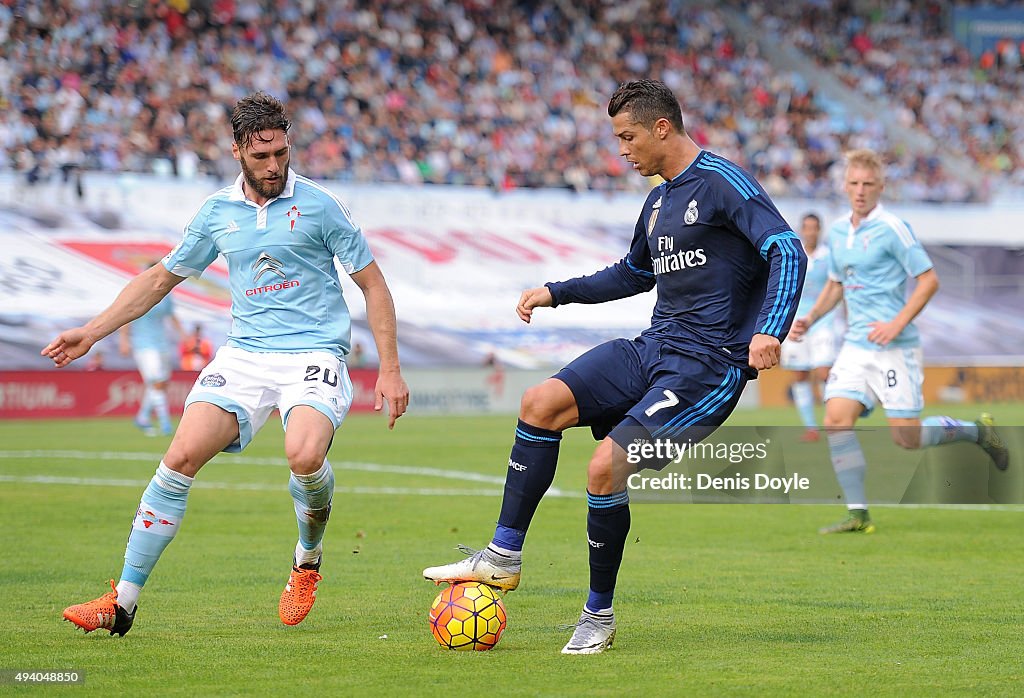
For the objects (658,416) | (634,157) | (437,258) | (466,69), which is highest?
(466,69)

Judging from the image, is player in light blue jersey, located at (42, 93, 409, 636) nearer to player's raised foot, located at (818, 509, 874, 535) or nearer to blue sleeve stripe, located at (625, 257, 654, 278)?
blue sleeve stripe, located at (625, 257, 654, 278)

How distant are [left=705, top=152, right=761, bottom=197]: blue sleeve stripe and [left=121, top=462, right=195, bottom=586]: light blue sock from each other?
2782mm

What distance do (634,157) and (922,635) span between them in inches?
98.9

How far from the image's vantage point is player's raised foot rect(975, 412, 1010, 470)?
10.8m

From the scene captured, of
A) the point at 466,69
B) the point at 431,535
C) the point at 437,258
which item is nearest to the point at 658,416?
the point at 431,535

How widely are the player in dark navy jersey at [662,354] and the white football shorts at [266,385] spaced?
3.20 ft

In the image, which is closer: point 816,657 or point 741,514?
point 816,657

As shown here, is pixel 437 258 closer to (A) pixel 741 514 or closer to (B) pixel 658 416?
(A) pixel 741 514

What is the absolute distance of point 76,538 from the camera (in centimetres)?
1011

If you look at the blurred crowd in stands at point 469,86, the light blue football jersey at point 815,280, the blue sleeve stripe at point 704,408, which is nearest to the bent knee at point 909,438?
the light blue football jersey at point 815,280

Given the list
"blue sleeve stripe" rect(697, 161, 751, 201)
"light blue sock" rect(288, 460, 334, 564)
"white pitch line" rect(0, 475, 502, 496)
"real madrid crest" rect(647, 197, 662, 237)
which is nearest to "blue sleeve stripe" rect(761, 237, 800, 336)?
"blue sleeve stripe" rect(697, 161, 751, 201)

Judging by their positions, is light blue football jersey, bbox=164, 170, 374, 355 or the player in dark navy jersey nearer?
the player in dark navy jersey

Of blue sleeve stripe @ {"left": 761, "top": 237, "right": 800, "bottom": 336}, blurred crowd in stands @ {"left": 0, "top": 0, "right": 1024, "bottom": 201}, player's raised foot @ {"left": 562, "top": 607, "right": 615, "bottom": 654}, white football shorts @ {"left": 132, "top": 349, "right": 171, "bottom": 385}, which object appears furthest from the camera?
blurred crowd in stands @ {"left": 0, "top": 0, "right": 1024, "bottom": 201}

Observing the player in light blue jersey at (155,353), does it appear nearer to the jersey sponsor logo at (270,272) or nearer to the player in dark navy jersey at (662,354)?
the jersey sponsor logo at (270,272)
